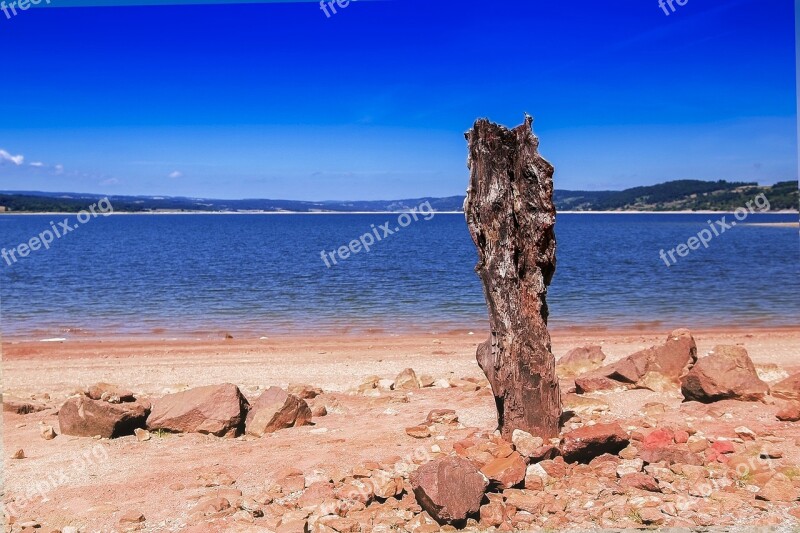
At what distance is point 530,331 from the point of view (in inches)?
318

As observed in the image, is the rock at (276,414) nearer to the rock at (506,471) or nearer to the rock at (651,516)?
the rock at (506,471)

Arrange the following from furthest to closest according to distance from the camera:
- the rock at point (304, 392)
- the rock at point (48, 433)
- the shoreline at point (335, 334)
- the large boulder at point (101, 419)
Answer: the shoreline at point (335, 334), the rock at point (304, 392), the rock at point (48, 433), the large boulder at point (101, 419)

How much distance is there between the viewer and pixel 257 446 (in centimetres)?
881

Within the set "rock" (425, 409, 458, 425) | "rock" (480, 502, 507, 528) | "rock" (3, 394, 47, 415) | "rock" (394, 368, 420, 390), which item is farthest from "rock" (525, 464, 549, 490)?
"rock" (3, 394, 47, 415)

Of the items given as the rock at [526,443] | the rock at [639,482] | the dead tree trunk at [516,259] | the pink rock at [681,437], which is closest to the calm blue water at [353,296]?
the dead tree trunk at [516,259]

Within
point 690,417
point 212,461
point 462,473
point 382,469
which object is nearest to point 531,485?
point 462,473

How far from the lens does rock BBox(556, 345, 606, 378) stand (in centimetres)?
1317

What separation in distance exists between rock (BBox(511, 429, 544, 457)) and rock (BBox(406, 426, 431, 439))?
1.25 m

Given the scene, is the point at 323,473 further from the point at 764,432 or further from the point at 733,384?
the point at 733,384

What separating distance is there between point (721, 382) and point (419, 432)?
4.38 metres

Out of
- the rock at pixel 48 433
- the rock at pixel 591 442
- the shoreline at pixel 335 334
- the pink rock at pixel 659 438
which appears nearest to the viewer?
the rock at pixel 591 442

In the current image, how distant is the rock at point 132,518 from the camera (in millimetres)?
6660

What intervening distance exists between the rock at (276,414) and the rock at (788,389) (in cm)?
669

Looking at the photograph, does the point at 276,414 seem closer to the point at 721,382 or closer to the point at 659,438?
the point at 659,438
